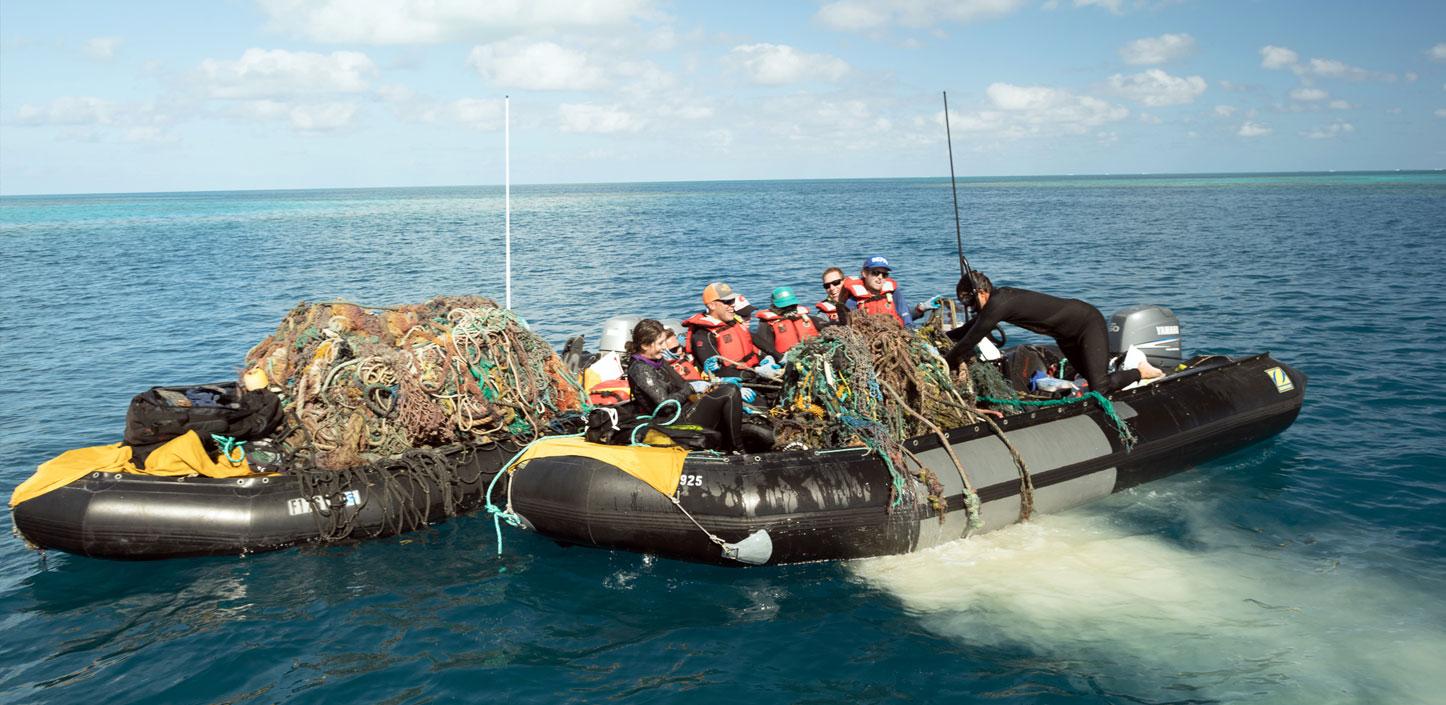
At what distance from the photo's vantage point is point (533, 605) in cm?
667

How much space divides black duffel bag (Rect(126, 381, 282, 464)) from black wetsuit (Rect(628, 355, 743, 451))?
310 centimetres

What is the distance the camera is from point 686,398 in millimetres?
7852

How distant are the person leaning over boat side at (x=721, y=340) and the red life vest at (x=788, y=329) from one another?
11.9 inches

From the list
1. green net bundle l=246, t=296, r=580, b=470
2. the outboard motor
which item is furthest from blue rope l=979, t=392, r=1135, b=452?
green net bundle l=246, t=296, r=580, b=470

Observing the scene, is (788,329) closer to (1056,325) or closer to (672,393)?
(672,393)

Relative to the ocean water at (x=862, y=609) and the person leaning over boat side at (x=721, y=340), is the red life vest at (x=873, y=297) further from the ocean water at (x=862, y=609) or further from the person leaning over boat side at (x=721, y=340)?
the ocean water at (x=862, y=609)

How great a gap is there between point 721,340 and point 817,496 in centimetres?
314

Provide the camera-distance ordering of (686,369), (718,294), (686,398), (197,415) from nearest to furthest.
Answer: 1. (197,415)
2. (686,398)
3. (686,369)
4. (718,294)

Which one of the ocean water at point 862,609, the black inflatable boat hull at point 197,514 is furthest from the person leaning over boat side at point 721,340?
the black inflatable boat hull at point 197,514

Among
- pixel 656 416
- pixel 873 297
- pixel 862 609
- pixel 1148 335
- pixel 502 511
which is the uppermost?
pixel 873 297

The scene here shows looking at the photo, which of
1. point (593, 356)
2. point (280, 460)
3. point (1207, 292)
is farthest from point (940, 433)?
point (1207, 292)

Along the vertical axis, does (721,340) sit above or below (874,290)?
below

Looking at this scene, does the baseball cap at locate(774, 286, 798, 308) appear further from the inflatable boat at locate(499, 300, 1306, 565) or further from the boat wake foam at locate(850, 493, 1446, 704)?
the boat wake foam at locate(850, 493, 1446, 704)

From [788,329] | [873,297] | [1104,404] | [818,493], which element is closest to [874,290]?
[873,297]
